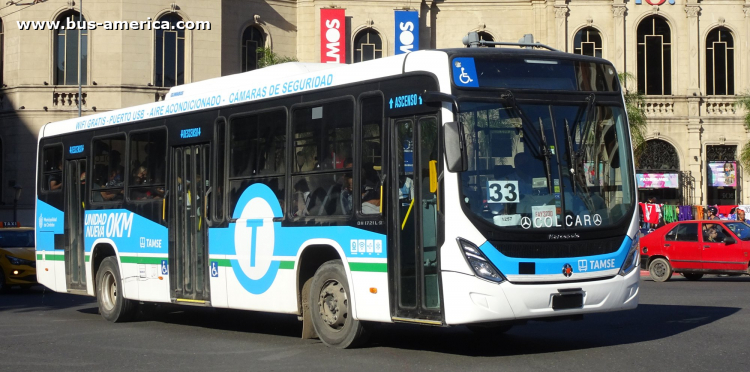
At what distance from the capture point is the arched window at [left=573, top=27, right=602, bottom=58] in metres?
44.3

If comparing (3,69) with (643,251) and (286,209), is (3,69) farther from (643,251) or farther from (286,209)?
(286,209)

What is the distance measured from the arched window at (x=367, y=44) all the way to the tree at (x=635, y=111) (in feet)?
33.5

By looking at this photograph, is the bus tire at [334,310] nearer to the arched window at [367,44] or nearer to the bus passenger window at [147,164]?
the bus passenger window at [147,164]

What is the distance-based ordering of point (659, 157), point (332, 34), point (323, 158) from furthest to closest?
point (659, 157), point (332, 34), point (323, 158)

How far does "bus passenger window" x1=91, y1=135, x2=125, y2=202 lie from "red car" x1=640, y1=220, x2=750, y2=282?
13067 mm

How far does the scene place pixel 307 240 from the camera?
11523 millimetres

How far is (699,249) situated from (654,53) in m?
23.1

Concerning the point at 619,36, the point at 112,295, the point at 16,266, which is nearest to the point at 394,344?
the point at 112,295

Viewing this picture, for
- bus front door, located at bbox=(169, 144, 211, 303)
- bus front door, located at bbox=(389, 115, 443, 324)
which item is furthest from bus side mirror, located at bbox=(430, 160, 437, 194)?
bus front door, located at bbox=(169, 144, 211, 303)

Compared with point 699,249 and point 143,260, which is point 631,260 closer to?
point 143,260

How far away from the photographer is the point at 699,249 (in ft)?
75.1

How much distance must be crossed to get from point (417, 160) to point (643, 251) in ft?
49.6

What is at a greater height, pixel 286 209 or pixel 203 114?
pixel 203 114

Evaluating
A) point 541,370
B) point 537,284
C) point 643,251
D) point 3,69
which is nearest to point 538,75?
point 537,284
